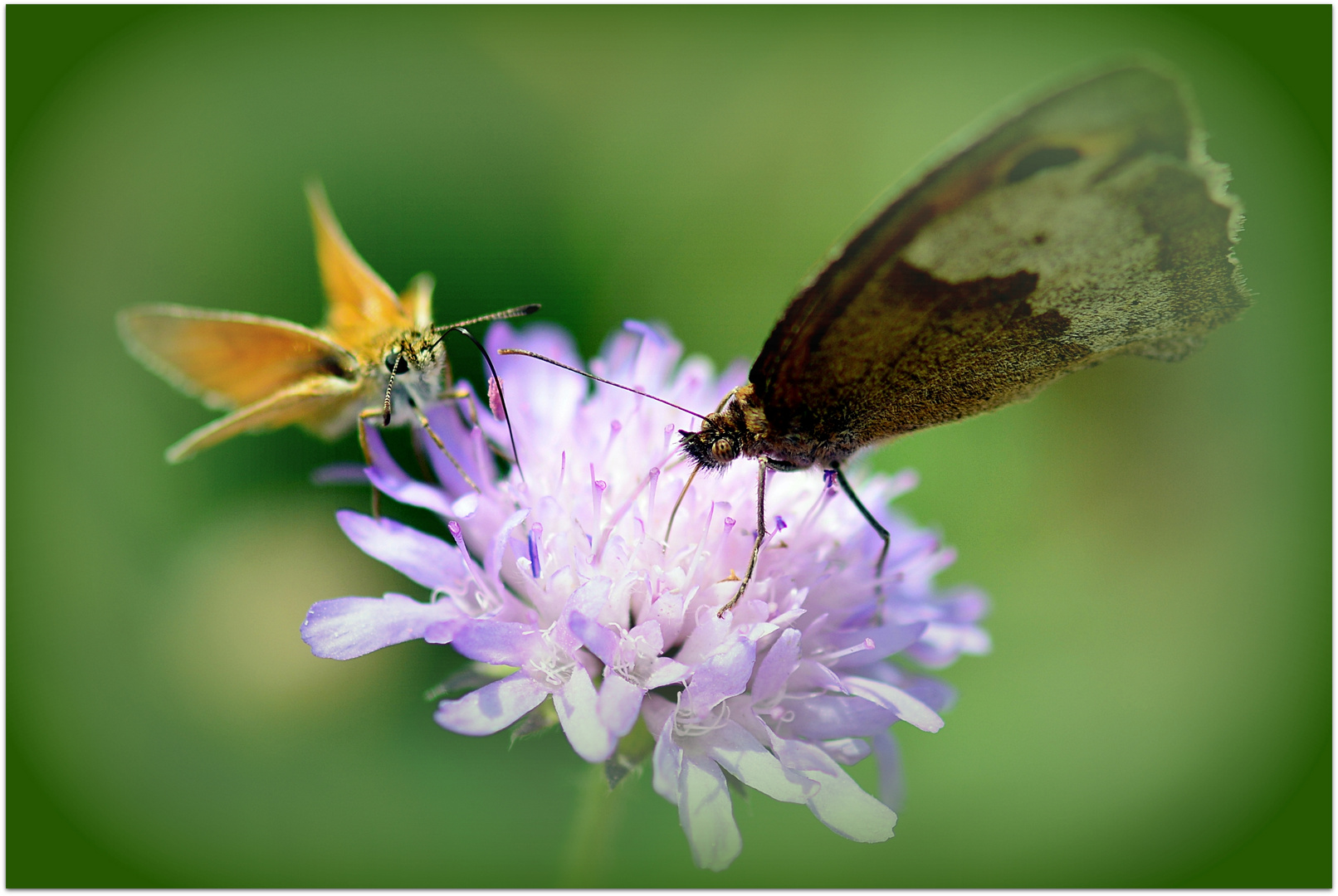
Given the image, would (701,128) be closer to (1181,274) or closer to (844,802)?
(1181,274)

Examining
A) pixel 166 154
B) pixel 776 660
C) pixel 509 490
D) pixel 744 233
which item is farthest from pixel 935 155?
pixel 166 154

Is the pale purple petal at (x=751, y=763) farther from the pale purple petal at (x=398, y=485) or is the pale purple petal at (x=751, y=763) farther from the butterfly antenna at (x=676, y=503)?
the pale purple petal at (x=398, y=485)

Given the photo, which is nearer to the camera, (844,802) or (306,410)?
(844,802)

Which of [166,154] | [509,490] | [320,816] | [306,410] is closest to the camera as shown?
[509,490]

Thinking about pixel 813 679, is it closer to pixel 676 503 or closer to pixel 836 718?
pixel 836 718

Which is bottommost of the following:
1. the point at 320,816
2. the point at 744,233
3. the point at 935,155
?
the point at 320,816

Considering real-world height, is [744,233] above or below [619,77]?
below

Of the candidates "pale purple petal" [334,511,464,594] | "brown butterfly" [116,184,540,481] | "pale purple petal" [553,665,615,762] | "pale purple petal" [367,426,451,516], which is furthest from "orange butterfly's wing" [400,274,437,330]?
"pale purple petal" [553,665,615,762]

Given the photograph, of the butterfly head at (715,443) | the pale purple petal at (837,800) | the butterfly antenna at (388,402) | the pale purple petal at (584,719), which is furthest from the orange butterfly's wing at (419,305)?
the pale purple petal at (837,800)
